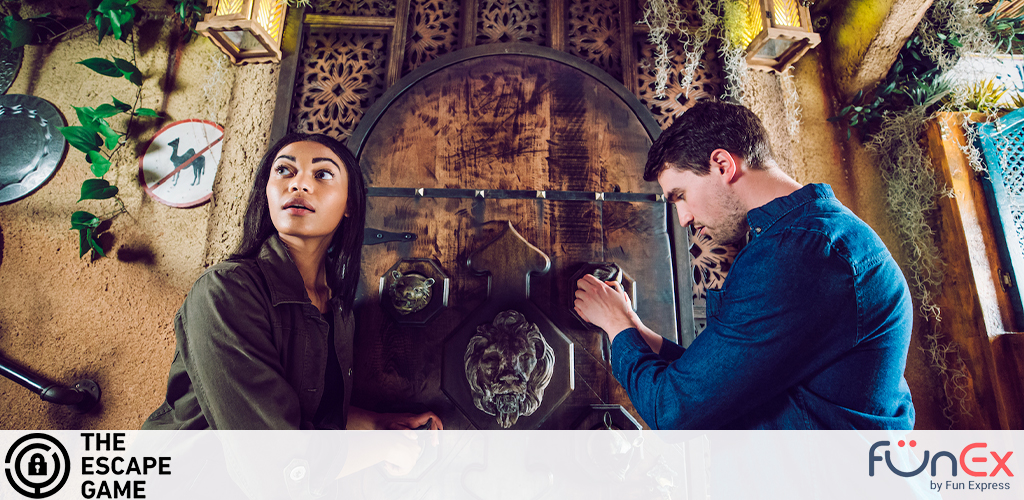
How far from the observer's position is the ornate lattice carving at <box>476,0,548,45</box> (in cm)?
185

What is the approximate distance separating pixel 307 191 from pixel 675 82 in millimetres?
1544

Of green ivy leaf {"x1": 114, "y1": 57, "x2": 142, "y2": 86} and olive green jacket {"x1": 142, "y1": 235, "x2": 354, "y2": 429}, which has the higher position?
green ivy leaf {"x1": 114, "y1": 57, "x2": 142, "y2": 86}

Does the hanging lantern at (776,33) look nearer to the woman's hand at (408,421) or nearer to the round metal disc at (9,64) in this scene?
the woman's hand at (408,421)

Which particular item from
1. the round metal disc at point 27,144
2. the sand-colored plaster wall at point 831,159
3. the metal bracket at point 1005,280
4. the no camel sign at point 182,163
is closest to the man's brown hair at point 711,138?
the sand-colored plaster wall at point 831,159

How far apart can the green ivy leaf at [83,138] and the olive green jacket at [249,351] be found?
1258 millimetres

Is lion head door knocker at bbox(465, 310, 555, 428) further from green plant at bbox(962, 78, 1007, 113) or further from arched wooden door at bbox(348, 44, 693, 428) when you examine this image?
green plant at bbox(962, 78, 1007, 113)

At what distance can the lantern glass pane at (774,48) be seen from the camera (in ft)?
5.31

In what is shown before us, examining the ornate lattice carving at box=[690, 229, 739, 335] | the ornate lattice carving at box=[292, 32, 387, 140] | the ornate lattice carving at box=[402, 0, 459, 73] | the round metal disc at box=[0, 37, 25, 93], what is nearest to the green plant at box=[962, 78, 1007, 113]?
the ornate lattice carving at box=[690, 229, 739, 335]

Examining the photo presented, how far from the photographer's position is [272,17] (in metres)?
1.61

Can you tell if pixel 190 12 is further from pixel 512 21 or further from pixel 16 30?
pixel 512 21

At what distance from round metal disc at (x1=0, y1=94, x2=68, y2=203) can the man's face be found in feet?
8.98

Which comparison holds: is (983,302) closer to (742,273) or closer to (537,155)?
(742,273)

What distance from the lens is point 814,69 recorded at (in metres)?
2.10

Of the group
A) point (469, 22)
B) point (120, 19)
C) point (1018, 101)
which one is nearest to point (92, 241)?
point (120, 19)
